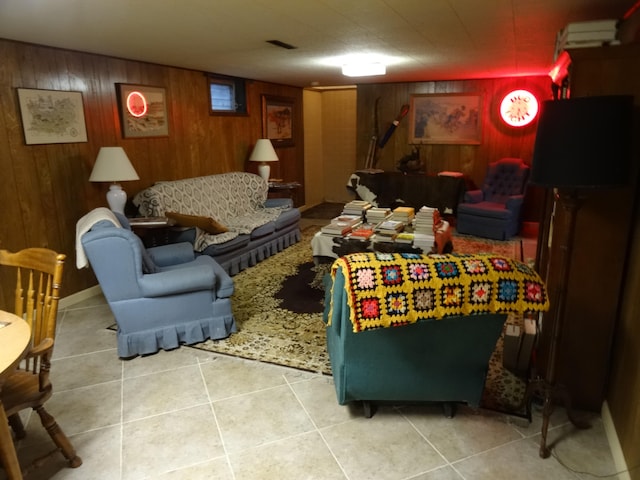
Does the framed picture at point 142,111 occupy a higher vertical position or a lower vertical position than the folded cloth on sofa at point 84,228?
higher

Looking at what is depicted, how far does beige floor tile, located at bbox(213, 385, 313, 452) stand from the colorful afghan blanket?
78 centimetres

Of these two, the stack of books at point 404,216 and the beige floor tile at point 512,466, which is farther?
the stack of books at point 404,216

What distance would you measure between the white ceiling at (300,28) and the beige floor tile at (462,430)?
2248 mm

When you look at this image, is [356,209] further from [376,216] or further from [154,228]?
[154,228]

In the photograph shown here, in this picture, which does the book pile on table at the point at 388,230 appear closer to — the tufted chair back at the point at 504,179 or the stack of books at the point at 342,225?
the stack of books at the point at 342,225

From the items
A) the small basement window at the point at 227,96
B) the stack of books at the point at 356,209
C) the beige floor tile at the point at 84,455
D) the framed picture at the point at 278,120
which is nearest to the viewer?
the beige floor tile at the point at 84,455

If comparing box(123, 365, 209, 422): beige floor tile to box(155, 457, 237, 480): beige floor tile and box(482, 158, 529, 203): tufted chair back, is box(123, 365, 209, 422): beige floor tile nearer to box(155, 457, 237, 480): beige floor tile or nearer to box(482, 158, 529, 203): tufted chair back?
box(155, 457, 237, 480): beige floor tile

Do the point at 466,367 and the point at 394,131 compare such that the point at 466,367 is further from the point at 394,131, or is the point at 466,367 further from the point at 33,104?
the point at 394,131

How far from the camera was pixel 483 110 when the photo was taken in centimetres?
649

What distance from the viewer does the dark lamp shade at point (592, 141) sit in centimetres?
172

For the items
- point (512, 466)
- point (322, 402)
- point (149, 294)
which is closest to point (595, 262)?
point (512, 466)

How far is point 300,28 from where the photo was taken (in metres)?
2.94

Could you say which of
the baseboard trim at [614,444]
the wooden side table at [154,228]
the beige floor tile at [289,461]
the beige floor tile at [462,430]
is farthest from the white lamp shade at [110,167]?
the baseboard trim at [614,444]

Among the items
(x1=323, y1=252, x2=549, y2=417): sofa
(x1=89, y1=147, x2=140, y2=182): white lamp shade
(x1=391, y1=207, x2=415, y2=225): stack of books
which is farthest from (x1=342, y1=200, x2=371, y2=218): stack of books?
(x1=323, y1=252, x2=549, y2=417): sofa
